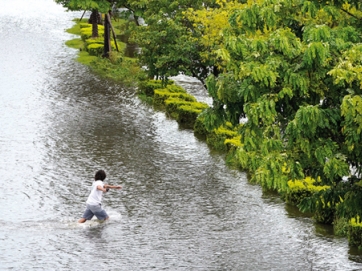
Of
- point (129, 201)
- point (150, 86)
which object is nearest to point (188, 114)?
point (150, 86)

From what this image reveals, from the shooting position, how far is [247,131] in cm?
1344

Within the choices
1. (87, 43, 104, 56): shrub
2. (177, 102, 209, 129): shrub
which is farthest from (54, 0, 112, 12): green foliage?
(177, 102, 209, 129): shrub

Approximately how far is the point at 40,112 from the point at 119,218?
13945 millimetres

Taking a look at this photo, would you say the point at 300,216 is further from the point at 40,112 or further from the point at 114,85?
the point at 114,85

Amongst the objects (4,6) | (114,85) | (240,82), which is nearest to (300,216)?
(240,82)

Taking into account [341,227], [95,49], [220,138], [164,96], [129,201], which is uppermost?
[95,49]

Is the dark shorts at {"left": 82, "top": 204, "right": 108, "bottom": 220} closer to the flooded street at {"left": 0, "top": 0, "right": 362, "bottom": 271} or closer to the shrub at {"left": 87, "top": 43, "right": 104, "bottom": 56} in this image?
the flooded street at {"left": 0, "top": 0, "right": 362, "bottom": 271}

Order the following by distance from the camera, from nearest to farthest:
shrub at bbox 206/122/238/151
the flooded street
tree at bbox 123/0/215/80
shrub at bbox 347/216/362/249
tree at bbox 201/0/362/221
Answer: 1. tree at bbox 201/0/362/221
2. the flooded street
3. shrub at bbox 347/216/362/249
4. shrub at bbox 206/122/238/151
5. tree at bbox 123/0/215/80

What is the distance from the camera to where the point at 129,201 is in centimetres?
2242

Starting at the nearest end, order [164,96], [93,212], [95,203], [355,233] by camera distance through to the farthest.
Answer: [355,233] → [95,203] → [93,212] → [164,96]

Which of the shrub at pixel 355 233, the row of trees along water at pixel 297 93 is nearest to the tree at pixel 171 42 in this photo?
the shrub at pixel 355 233

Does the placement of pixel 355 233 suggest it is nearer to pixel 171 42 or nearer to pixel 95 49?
pixel 171 42

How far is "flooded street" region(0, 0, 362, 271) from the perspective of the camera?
18016mm

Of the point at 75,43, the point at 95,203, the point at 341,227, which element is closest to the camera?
the point at 95,203
